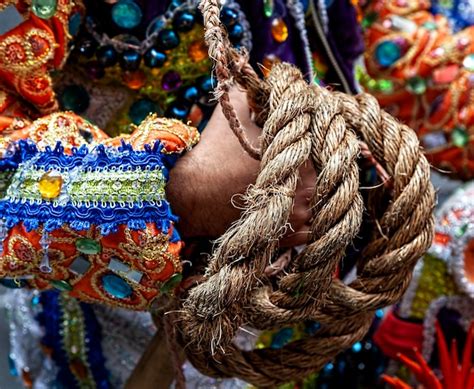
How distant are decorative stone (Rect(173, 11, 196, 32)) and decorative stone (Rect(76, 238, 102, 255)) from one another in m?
0.24

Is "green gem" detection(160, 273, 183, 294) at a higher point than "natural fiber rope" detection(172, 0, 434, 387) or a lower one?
lower

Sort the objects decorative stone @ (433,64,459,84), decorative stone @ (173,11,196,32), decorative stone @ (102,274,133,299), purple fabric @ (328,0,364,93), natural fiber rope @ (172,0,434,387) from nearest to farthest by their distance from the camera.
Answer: natural fiber rope @ (172,0,434,387)
decorative stone @ (102,274,133,299)
decorative stone @ (173,11,196,32)
purple fabric @ (328,0,364,93)
decorative stone @ (433,64,459,84)

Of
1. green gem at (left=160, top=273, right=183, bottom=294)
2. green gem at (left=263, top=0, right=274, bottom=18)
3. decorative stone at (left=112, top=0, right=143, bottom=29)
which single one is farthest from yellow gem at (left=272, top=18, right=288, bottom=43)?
green gem at (left=160, top=273, right=183, bottom=294)

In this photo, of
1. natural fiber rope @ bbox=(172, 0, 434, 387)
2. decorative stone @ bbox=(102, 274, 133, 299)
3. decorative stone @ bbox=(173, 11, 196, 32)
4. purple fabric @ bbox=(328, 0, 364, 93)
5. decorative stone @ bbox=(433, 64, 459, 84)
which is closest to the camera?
natural fiber rope @ bbox=(172, 0, 434, 387)

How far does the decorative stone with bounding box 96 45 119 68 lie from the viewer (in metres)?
0.74

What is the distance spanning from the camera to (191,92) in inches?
29.9

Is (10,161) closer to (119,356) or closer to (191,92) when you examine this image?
(191,92)

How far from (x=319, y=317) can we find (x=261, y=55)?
0.29 metres

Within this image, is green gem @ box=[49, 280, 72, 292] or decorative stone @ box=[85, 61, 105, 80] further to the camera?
decorative stone @ box=[85, 61, 105, 80]

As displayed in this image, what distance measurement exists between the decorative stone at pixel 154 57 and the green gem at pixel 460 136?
455 millimetres

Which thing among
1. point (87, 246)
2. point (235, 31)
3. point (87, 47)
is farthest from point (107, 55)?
point (87, 246)

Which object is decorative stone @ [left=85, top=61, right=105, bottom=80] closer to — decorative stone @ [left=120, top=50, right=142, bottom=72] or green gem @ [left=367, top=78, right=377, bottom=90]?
decorative stone @ [left=120, top=50, right=142, bottom=72]

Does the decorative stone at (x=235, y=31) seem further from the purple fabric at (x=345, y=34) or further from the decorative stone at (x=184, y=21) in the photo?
the purple fabric at (x=345, y=34)

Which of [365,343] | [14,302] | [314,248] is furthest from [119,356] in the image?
[314,248]
